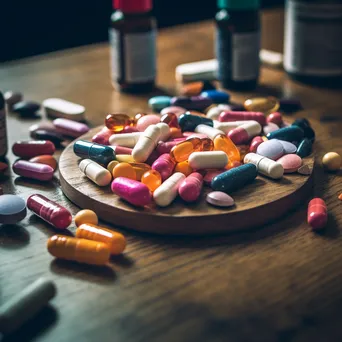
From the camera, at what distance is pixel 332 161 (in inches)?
41.0

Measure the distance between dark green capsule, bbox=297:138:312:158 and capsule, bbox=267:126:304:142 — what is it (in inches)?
1.2

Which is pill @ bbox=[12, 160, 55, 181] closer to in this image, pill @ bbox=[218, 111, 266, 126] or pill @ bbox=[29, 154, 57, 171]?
pill @ bbox=[29, 154, 57, 171]

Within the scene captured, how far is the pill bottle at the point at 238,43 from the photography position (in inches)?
54.2

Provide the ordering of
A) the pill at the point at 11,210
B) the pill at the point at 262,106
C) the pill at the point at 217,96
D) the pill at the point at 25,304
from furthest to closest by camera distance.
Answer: the pill at the point at 217,96
the pill at the point at 262,106
the pill at the point at 11,210
the pill at the point at 25,304

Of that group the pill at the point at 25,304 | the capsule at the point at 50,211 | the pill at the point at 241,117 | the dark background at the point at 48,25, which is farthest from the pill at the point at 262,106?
the dark background at the point at 48,25

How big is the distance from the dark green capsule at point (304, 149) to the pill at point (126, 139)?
10.8 inches

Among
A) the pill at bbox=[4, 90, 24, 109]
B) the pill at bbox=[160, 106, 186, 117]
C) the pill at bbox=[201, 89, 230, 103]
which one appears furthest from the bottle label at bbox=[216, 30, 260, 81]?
the pill at bbox=[4, 90, 24, 109]

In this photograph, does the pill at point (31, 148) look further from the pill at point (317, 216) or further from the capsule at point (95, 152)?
the pill at point (317, 216)

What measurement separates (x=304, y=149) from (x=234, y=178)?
19 centimetres

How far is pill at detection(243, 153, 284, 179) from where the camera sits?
Answer: 36.9 inches

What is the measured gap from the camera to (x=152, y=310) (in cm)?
69

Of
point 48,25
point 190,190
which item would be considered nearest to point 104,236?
point 190,190

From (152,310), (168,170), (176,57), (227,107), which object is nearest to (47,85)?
(176,57)

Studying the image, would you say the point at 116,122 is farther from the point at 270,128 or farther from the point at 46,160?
the point at 270,128
